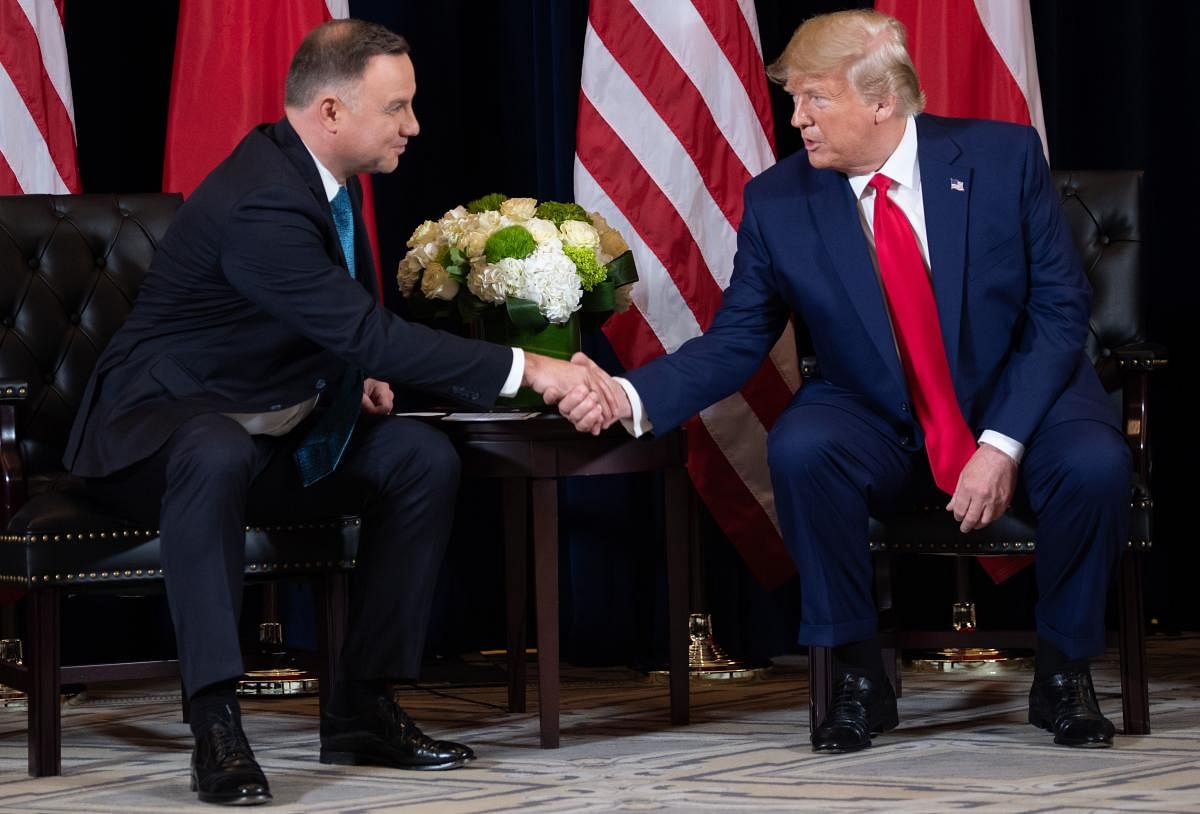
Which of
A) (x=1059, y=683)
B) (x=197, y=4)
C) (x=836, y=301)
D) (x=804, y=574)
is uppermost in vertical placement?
(x=197, y=4)

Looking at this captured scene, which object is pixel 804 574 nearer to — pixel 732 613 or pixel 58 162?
pixel 732 613

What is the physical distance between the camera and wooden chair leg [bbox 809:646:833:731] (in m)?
3.08

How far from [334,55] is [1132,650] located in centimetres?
170

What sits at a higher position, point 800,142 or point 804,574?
point 800,142

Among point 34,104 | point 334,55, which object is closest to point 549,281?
point 334,55

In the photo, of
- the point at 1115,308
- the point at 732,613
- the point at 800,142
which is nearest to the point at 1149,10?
the point at 800,142

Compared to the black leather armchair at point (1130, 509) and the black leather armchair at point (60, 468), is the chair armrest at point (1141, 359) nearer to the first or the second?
the black leather armchair at point (1130, 509)

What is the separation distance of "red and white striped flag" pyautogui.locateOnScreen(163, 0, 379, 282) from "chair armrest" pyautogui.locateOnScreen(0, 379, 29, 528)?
99 centimetres

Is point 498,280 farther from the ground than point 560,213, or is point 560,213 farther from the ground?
point 560,213

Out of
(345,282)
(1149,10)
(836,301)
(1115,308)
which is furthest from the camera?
(1149,10)

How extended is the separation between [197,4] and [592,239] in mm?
1237

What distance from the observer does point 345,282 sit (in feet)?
9.66

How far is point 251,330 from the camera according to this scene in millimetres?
3025

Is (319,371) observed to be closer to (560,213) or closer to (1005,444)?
(560,213)
